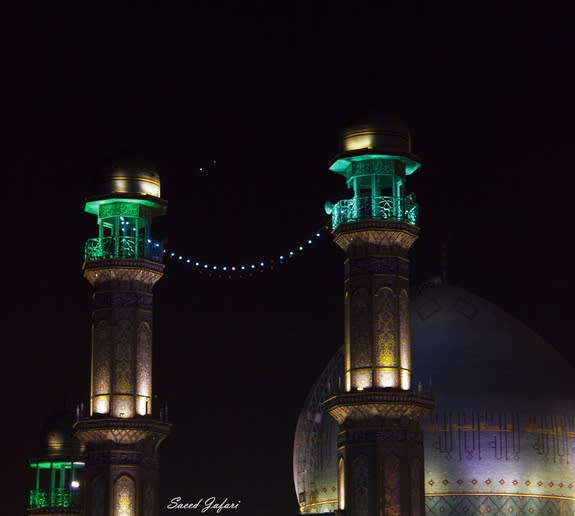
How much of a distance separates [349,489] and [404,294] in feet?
14.2

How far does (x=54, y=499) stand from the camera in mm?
51844

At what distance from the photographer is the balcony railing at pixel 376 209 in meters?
37.0

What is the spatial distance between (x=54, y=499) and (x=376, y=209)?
62.9ft

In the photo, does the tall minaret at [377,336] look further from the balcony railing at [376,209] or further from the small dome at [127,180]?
the small dome at [127,180]

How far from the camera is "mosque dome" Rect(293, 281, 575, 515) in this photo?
4012 cm

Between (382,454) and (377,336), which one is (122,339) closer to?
(377,336)

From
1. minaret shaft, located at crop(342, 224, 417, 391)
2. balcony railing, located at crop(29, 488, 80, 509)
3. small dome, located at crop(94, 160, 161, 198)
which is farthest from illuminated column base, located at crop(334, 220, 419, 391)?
balcony railing, located at crop(29, 488, 80, 509)

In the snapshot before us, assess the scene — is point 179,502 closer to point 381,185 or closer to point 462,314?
point 462,314

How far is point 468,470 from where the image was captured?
131 feet

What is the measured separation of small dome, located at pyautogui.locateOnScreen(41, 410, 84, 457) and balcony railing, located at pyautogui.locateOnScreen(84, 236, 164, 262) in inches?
517

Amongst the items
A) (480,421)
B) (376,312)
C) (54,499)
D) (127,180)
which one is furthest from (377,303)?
(54,499)

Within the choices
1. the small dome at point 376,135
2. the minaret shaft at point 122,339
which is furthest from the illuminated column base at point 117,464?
the small dome at point 376,135

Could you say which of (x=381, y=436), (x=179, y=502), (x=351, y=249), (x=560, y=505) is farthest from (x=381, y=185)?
(x=179, y=502)

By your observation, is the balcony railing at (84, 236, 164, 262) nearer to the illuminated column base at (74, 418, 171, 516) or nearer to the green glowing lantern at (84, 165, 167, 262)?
the green glowing lantern at (84, 165, 167, 262)
